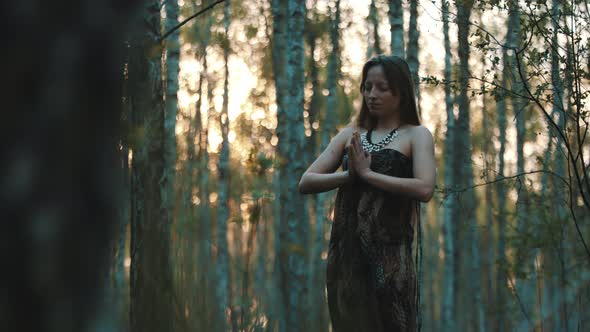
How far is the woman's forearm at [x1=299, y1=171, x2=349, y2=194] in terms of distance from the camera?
3701mm

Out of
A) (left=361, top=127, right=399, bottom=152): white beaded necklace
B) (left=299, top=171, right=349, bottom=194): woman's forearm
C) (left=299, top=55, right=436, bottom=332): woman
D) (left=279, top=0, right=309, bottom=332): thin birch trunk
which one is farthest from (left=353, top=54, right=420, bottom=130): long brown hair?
(left=279, top=0, right=309, bottom=332): thin birch trunk

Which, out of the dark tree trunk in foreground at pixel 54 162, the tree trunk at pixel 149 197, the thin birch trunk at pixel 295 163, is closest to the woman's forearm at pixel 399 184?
the tree trunk at pixel 149 197

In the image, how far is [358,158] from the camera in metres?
3.58

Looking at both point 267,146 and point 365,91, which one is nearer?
point 365,91

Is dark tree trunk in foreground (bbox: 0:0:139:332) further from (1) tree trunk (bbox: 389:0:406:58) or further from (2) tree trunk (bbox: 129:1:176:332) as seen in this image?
(1) tree trunk (bbox: 389:0:406:58)

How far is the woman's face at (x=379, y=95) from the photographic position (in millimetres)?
3871

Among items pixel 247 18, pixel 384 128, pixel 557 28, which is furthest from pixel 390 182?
pixel 247 18

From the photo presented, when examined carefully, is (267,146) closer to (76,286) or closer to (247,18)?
(247,18)

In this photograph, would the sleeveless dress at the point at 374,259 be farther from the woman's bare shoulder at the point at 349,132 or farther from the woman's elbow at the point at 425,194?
the woman's bare shoulder at the point at 349,132

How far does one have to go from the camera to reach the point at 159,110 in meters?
4.73

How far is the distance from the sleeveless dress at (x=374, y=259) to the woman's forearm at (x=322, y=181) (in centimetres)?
7

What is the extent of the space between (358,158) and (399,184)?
0.23 metres

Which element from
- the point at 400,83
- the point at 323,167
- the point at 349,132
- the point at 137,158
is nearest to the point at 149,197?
the point at 137,158

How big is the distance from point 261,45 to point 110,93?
23.0 metres
